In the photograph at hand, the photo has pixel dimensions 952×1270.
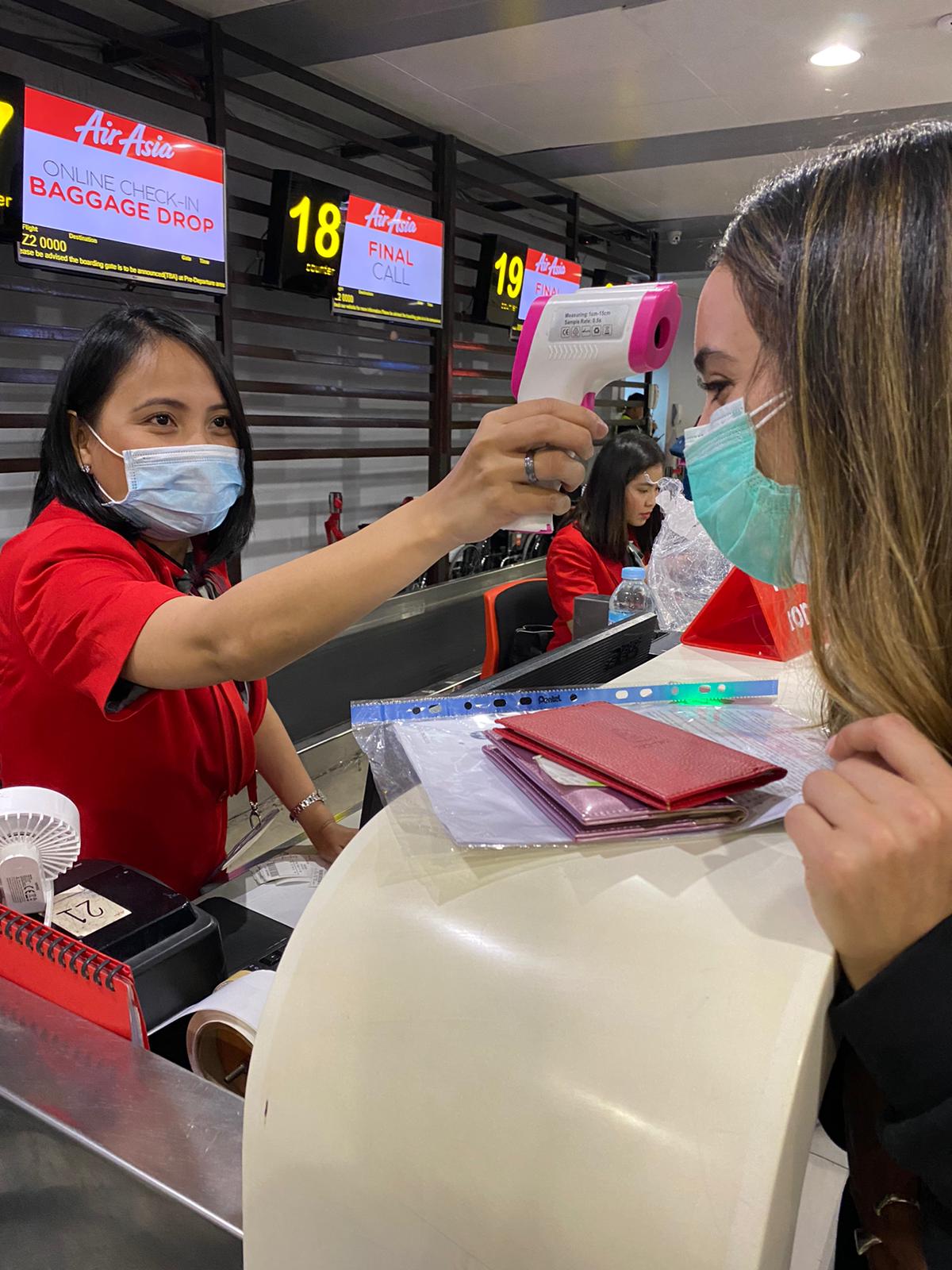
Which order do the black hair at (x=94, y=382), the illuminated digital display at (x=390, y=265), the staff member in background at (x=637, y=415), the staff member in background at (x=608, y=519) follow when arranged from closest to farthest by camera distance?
the black hair at (x=94, y=382)
the staff member in background at (x=608, y=519)
the illuminated digital display at (x=390, y=265)
the staff member in background at (x=637, y=415)

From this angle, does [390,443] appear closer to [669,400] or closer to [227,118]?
[227,118]

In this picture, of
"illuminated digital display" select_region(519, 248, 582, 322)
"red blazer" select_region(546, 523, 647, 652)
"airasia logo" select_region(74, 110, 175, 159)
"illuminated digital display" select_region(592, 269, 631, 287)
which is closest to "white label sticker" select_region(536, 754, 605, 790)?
"red blazer" select_region(546, 523, 647, 652)

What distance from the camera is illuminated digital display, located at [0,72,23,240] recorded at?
9.42ft

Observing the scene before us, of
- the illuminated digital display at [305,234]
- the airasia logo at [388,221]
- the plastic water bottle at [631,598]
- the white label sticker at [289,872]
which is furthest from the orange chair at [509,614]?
the airasia logo at [388,221]

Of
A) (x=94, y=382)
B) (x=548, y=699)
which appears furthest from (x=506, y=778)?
(x=94, y=382)

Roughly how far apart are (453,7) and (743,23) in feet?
Result: 4.09

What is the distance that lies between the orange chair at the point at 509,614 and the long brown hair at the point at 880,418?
7.18ft

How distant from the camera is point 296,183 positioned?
167 inches

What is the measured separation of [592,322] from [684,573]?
56.7 inches

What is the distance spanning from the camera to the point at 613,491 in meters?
3.58

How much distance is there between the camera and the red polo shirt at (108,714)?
114 cm

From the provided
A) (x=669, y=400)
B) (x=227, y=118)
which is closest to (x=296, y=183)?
(x=227, y=118)

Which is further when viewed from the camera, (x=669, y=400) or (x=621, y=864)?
(x=669, y=400)

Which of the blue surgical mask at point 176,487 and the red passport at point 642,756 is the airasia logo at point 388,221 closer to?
the blue surgical mask at point 176,487
